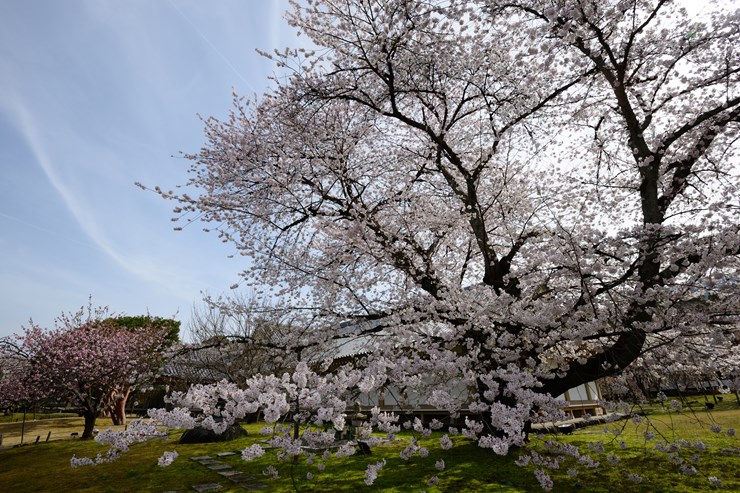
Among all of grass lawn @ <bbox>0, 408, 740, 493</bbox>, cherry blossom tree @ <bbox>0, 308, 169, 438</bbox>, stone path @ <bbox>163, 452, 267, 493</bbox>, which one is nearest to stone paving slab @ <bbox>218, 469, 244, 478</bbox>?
stone path @ <bbox>163, 452, 267, 493</bbox>

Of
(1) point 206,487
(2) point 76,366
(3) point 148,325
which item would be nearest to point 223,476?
(1) point 206,487

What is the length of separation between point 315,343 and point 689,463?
23.3 ft

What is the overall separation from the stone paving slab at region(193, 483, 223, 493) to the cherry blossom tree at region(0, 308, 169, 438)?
10173mm

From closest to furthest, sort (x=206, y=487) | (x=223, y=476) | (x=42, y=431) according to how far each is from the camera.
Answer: (x=206, y=487), (x=223, y=476), (x=42, y=431)

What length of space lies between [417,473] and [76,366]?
14.5 m

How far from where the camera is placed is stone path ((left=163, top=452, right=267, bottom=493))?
7.18 m

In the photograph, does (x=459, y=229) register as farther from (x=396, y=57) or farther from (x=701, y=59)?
(x=701, y=59)

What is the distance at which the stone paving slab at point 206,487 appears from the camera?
7.14m

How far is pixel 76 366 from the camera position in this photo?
14.9 metres

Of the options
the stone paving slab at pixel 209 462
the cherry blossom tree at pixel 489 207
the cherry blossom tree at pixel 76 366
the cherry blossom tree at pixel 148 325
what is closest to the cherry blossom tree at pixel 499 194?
the cherry blossom tree at pixel 489 207

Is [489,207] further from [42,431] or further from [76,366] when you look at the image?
[42,431]

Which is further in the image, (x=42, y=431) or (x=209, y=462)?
(x=42, y=431)

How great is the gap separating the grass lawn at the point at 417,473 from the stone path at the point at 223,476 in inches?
5.7

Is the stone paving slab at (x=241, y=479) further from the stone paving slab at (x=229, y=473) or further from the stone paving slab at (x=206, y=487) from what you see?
the stone paving slab at (x=206, y=487)
